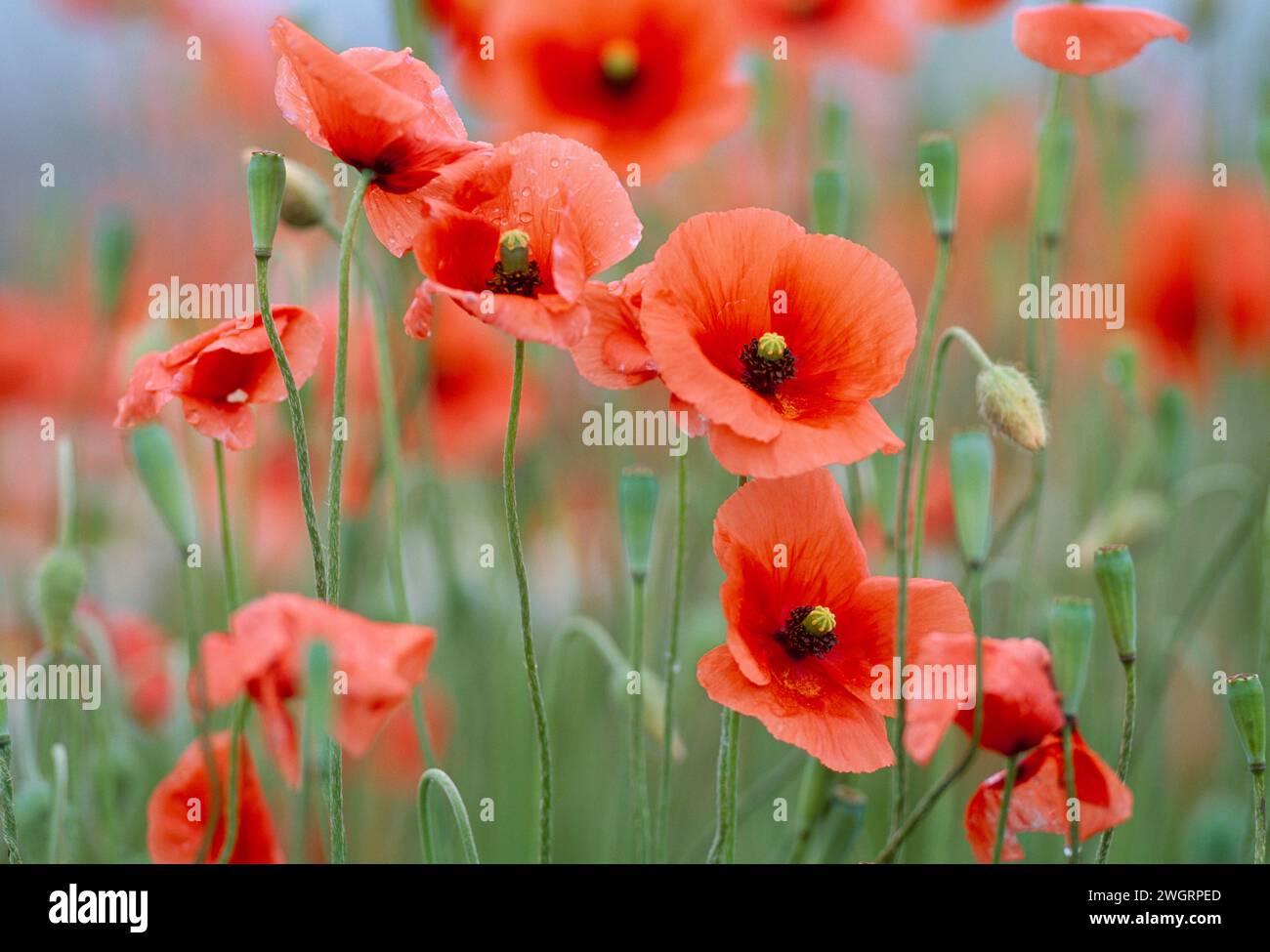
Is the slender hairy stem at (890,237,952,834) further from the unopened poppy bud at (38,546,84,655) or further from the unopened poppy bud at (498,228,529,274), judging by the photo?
the unopened poppy bud at (38,546,84,655)

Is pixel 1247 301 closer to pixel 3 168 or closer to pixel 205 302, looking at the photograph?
pixel 205 302

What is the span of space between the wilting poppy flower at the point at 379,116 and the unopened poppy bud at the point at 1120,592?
301 millimetres

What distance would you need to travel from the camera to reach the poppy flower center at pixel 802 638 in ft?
1.90

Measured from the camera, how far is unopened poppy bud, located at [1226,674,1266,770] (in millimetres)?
537

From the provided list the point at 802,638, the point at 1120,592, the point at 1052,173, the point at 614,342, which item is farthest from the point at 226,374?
the point at 1052,173

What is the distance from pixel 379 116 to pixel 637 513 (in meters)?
0.22

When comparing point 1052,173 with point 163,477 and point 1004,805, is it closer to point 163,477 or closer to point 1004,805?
point 1004,805

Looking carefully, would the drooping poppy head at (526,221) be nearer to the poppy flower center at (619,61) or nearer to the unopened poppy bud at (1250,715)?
the unopened poppy bud at (1250,715)

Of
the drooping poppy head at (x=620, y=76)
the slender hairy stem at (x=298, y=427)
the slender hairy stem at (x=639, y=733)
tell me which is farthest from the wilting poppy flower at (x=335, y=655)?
the drooping poppy head at (x=620, y=76)

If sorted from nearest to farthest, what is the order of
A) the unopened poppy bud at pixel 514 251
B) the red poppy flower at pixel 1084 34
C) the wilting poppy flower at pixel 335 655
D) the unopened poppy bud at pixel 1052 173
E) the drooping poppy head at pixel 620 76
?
the wilting poppy flower at pixel 335 655 → the unopened poppy bud at pixel 514 251 → the red poppy flower at pixel 1084 34 → the unopened poppy bud at pixel 1052 173 → the drooping poppy head at pixel 620 76

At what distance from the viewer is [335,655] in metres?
0.44

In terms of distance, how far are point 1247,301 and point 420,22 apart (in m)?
0.84

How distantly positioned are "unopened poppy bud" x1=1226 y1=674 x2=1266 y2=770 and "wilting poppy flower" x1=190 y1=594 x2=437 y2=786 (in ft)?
1.08

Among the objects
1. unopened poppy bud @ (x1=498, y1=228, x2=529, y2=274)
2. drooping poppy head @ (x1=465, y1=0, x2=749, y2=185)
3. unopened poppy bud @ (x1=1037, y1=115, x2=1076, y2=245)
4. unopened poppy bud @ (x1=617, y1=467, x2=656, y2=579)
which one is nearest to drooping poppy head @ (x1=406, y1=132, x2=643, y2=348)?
unopened poppy bud @ (x1=498, y1=228, x2=529, y2=274)
